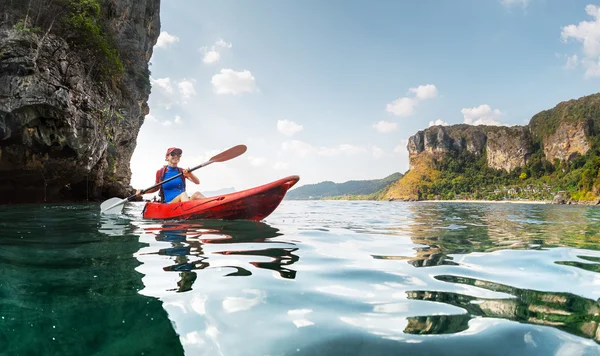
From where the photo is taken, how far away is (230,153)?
7910 millimetres

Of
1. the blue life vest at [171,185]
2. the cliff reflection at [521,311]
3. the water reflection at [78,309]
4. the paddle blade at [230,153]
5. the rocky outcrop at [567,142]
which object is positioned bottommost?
the cliff reflection at [521,311]

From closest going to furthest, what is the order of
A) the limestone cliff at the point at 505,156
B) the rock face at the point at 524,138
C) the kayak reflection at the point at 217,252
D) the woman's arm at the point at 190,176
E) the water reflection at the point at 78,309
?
the water reflection at the point at 78,309 < the kayak reflection at the point at 217,252 < the woman's arm at the point at 190,176 < the limestone cliff at the point at 505,156 < the rock face at the point at 524,138

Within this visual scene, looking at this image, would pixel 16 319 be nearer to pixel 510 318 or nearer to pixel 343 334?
pixel 343 334

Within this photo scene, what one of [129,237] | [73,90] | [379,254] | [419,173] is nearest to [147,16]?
[73,90]

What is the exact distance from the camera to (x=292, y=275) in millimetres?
2455

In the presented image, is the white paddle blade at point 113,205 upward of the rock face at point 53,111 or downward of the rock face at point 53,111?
downward

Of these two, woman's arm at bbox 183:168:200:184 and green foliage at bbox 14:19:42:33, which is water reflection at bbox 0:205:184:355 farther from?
green foliage at bbox 14:19:42:33

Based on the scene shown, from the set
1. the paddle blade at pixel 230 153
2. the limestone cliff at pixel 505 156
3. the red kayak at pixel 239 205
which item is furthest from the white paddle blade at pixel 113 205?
the limestone cliff at pixel 505 156

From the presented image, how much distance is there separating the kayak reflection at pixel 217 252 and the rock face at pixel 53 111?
1141cm

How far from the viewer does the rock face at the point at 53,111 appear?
38.3ft

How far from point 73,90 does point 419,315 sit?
16969 millimetres

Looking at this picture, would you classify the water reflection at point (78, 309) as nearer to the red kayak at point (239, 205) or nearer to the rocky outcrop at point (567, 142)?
the red kayak at point (239, 205)

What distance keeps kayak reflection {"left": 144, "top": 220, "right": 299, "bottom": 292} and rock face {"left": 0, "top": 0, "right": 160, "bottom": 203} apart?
11.4 metres

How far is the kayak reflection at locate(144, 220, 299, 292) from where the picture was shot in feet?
8.34
